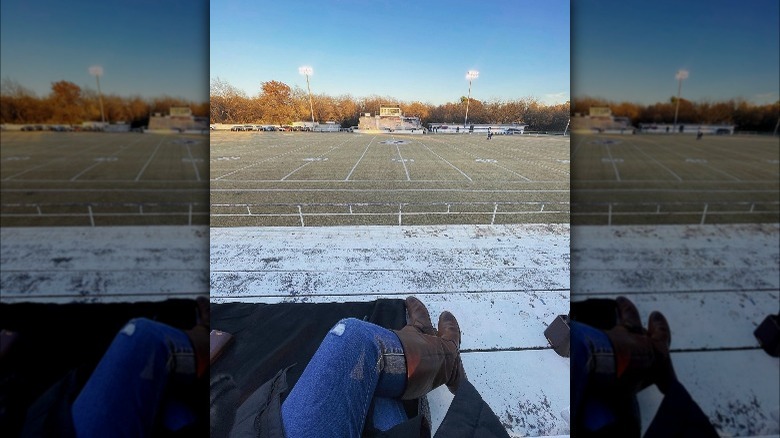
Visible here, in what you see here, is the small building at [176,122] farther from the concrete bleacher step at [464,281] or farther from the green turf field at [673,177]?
the concrete bleacher step at [464,281]

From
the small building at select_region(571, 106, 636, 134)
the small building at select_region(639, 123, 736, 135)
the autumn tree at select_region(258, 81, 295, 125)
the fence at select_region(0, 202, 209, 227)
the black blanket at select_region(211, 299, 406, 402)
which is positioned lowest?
the black blanket at select_region(211, 299, 406, 402)

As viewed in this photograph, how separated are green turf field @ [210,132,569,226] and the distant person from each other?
1.91 m

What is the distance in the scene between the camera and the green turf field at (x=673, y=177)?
25 centimetres

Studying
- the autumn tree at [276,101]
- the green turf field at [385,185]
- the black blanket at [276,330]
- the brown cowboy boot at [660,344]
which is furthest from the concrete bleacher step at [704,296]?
the autumn tree at [276,101]

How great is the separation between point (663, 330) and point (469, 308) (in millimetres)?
890

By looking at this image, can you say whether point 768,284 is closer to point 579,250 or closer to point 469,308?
point 579,250

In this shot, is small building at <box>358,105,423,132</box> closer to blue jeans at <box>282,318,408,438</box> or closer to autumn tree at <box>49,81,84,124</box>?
blue jeans at <box>282,318,408,438</box>

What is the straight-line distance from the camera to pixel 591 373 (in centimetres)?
28

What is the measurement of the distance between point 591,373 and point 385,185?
24.0 feet

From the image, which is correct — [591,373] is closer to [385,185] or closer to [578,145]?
[578,145]

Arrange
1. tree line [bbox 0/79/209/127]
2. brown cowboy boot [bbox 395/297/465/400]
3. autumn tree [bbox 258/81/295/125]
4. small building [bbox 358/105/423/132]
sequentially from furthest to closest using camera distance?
small building [bbox 358/105/423/132], autumn tree [bbox 258/81/295/125], brown cowboy boot [bbox 395/297/465/400], tree line [bbox 0/79/209/127]

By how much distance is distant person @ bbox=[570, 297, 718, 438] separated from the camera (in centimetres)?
28

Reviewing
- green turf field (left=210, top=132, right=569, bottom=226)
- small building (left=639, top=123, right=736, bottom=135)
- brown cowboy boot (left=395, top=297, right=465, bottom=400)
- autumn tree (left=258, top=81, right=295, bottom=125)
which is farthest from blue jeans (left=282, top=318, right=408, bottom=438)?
autumn tree (left=258, top=81, right=295, bottom=125)

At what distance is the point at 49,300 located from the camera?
0.28m
